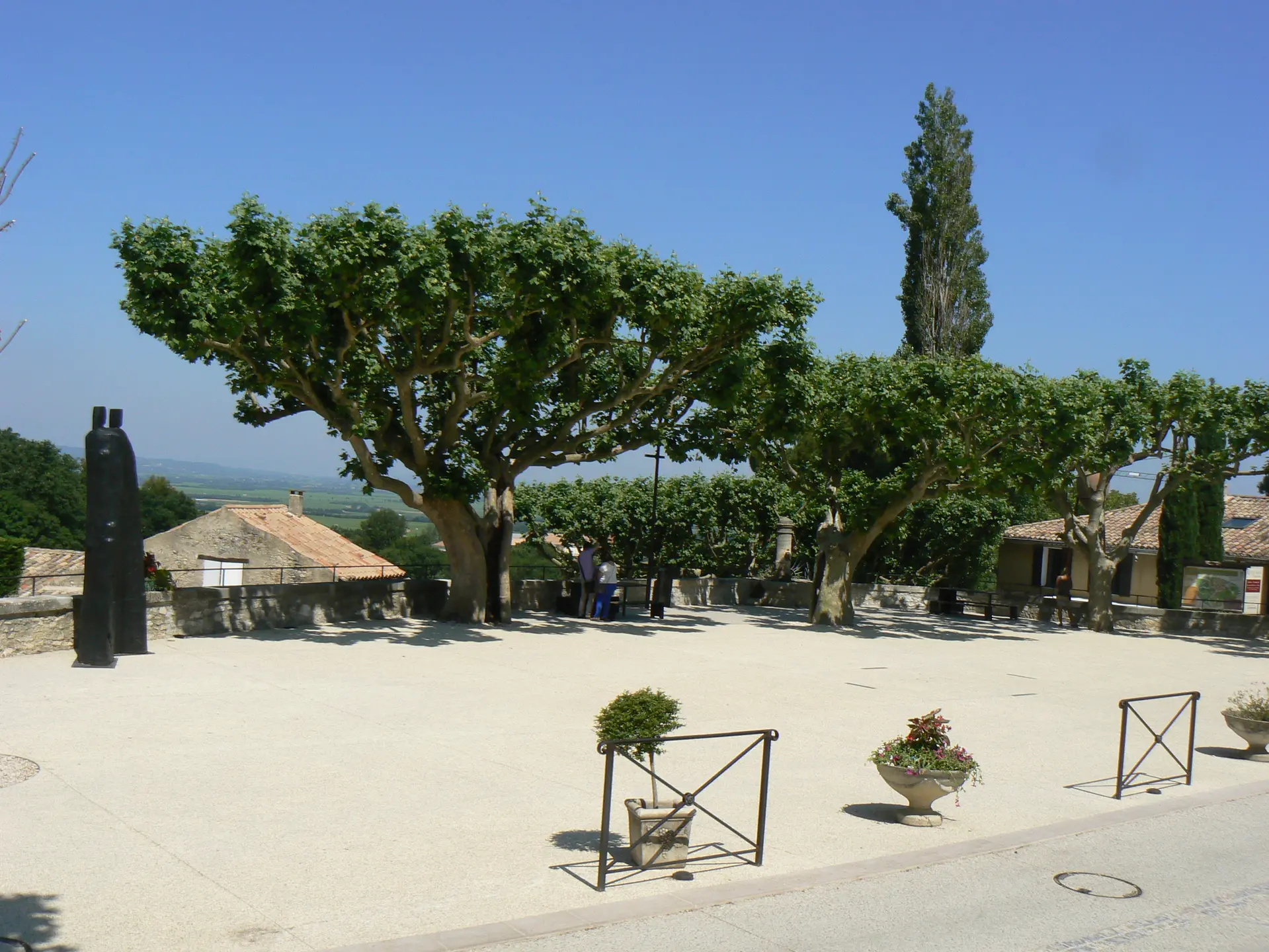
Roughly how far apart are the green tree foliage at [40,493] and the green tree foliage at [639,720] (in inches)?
2031

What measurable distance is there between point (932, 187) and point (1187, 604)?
566 inches

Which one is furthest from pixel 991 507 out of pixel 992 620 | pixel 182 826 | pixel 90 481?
pixel 182 826

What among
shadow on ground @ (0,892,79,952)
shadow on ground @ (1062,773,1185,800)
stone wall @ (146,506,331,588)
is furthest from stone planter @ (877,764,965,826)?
stone wall @ (146,506,331,588)

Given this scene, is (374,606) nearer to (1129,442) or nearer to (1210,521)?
(1129,442)

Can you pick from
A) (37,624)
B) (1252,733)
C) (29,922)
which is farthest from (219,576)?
(29,922)

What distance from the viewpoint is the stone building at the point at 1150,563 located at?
91.1ft

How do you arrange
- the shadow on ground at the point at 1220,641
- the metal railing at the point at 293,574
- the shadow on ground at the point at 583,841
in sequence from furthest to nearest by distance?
1. the shadow on ground at the point at 1220,641
2. the metal railing at the point at 293,574
3. the shadow on ground at the point at 583,841

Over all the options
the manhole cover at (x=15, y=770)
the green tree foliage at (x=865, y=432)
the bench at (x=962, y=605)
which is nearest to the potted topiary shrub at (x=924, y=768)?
the manhole cover at (x=15, y=770)

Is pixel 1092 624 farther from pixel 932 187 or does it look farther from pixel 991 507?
pixel 932 187

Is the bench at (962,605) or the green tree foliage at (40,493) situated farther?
the green tree foliage at (40,493)

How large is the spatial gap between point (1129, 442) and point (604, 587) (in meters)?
13.0

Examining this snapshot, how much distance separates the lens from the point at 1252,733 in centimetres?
1209

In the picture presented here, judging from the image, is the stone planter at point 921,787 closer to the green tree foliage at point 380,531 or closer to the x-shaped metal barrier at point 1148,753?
the x-shaped metal barrier at point 1148,753

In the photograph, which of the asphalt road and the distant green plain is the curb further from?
the distant green plain
